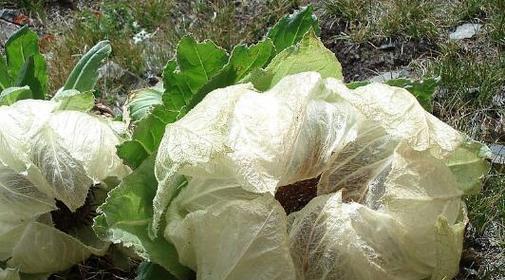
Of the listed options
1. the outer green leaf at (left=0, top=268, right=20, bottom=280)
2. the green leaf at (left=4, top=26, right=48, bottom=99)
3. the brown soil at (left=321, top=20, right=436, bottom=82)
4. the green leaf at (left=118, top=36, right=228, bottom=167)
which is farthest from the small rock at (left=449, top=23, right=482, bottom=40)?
the outer green leaf at (left=0, top=268, right=20, bottom=280)

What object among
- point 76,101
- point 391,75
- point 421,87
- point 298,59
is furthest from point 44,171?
point 391,75

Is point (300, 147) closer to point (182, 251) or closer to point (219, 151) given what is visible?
point (219, 151)

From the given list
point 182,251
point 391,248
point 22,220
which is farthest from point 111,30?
point 391,248

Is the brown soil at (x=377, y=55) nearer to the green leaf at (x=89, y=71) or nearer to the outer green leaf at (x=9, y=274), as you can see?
the green leaf at (x=89, y=71)

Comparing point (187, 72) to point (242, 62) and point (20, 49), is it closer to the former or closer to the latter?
point (242, 62)

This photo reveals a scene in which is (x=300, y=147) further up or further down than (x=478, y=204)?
further up
